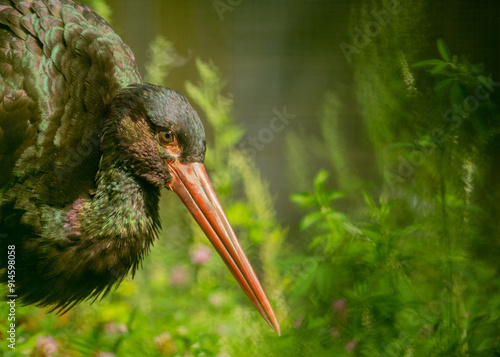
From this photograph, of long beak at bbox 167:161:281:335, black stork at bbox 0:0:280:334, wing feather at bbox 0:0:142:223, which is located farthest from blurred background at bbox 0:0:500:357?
wing feather at bbox 0:0:142:223

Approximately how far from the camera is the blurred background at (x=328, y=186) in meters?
1.56

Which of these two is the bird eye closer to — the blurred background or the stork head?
the stork head

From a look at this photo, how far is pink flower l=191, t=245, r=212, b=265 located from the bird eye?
0.86 metres

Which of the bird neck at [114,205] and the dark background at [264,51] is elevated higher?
the dark background at [264,51]

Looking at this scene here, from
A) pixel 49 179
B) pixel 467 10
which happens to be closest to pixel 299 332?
pixel 49 179

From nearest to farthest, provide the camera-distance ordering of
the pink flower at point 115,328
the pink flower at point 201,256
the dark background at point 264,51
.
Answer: the pink flower at point 115,328 < the pink flower at point 201,256 < the dark background at point 264,51

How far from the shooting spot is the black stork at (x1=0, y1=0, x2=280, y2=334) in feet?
5.35

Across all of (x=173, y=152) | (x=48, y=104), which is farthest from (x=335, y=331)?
(x=48, y=104)

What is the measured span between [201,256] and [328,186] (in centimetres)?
78

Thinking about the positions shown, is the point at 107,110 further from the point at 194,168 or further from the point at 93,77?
Answer: the point at 194,168

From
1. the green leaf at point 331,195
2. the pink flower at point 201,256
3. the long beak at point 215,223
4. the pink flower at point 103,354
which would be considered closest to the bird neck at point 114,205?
the long beak at point 215,223

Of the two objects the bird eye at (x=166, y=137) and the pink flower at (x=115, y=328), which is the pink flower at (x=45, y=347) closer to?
the pink flower at (x=115, y=328)

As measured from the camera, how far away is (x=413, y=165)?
1.88m

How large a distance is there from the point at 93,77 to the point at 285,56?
1.32 meters
